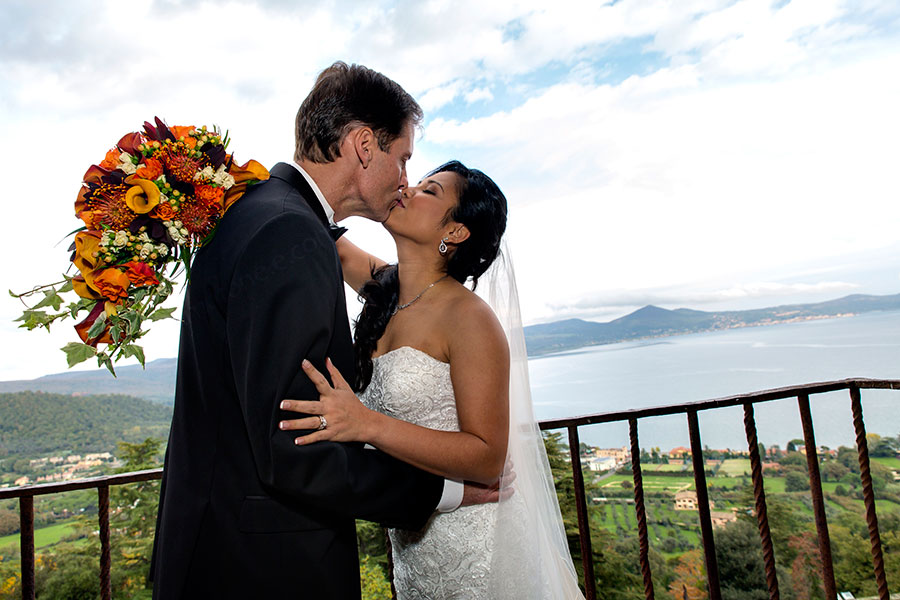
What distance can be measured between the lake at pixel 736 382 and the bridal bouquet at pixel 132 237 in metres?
1.38

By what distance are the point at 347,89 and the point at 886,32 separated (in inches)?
1073

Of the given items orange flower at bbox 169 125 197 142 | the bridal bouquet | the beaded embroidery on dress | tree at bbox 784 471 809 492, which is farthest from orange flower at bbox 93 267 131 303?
tree at bbox 784 471 809 492

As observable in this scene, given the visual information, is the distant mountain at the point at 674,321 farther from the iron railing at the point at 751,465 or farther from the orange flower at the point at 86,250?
the orange flower at the point at 86,250

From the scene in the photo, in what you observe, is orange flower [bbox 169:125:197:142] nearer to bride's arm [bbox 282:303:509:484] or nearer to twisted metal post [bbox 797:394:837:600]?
bride's arm [bbox 282:303:509:484]

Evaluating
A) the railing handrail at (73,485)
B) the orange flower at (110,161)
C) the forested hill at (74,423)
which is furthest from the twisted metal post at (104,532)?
the forested hill at (74,423)

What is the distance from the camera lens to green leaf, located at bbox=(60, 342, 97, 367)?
1186 millimetres

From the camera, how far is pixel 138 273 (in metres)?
1.17

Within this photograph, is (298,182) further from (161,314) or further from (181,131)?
(161,314)

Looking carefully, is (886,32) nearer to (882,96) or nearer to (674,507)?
(882,96)

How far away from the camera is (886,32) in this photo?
20781 millimetres

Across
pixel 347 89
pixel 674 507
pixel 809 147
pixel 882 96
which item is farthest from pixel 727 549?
pixel 809 147

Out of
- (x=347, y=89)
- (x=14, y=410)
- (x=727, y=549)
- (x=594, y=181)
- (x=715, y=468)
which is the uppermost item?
(x=594, y=181)

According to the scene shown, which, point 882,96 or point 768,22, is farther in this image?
point 882,96

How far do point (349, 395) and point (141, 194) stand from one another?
0.62 meters
